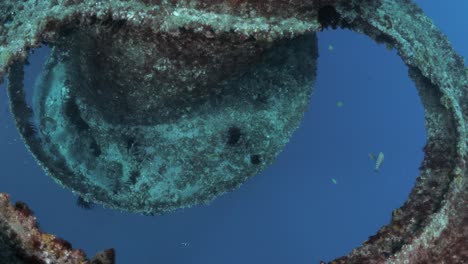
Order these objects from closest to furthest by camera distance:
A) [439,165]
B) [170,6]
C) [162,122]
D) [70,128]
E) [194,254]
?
[439,165] < [170,6] < [162,122] < [70,128] < [194,254]

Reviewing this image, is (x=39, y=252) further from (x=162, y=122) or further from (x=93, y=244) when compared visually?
(x=93, y=244)

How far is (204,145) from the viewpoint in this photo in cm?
823

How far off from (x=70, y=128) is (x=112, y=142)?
0.95m

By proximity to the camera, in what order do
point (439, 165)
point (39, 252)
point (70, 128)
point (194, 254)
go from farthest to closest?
point (194, 254), point (70, 128), point (439, 165), point (39, 252)

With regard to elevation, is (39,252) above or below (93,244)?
below

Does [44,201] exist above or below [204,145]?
above

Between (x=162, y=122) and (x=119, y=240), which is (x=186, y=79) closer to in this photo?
(x=162, y=122)

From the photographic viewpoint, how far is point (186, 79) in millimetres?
6254

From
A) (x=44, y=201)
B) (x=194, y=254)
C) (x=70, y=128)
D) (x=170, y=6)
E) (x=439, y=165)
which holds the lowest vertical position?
(x=439, y=165)

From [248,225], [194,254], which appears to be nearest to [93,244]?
[194,254]

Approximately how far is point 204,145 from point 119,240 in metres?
25.9

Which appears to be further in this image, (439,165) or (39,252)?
(439,165)

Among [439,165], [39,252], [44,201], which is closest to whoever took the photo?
[39,252]

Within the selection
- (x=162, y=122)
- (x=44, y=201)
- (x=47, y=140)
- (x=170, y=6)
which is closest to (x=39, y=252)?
(x=170, y=6)
